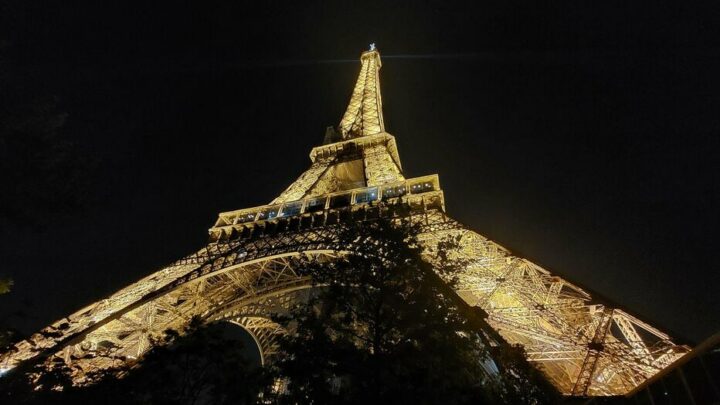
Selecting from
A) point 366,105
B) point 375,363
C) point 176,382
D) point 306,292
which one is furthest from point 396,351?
point 366,105

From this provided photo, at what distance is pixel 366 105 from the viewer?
34312mm

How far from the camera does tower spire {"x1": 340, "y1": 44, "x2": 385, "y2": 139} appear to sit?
100.0 ft

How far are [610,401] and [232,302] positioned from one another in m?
13.7

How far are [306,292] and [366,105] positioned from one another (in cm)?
2006

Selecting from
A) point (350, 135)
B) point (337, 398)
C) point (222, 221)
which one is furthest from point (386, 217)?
point (350, 135)

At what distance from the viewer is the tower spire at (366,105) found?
30469mm

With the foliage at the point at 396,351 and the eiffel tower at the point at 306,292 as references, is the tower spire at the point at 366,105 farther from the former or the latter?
the foliage at the point at 396,351

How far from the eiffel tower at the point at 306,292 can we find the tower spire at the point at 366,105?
6228mm

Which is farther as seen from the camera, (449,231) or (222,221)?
Result: (222,221)

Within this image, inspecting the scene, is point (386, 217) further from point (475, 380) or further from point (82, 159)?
point (82, 159)

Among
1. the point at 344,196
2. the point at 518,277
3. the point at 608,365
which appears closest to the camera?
the point at 608,365

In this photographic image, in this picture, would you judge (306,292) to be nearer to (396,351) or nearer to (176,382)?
(176,382)

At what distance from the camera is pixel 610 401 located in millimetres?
7242

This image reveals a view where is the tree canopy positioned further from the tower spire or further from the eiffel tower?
the tower spire
